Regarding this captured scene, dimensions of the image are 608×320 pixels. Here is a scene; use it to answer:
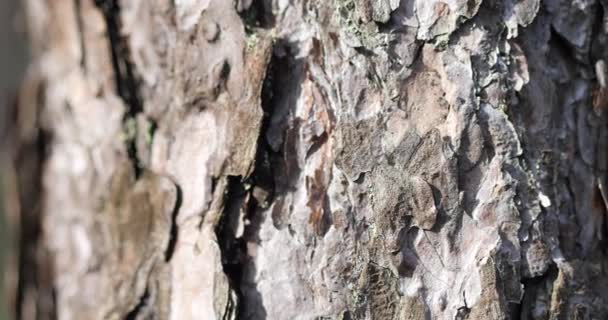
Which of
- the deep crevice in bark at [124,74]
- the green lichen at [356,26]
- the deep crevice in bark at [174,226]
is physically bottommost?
the deep crevice in bark at [174,226]

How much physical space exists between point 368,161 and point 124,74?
417 millimetres

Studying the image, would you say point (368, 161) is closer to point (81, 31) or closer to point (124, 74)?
point (124, 74)

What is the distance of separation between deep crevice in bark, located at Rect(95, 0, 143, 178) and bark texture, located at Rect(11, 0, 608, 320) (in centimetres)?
2

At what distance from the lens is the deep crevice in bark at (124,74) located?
3.41ft

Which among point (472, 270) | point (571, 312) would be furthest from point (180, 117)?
point (571, 312)

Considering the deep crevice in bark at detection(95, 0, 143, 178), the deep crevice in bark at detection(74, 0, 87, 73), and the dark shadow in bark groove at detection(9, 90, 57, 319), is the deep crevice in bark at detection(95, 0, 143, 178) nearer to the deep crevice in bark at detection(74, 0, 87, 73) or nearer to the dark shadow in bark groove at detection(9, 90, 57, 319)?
the deep crevice in bark at detection(74, 0, 87, 73)

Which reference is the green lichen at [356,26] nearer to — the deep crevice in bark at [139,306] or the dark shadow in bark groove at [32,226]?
the deep crevice in bark at [139,306]

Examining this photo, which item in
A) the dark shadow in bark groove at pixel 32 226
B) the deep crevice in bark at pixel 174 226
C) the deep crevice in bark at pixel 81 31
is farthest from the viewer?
the dark shadow in bark groove at pixel 32 226

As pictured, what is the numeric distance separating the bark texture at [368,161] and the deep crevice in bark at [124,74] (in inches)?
0.7

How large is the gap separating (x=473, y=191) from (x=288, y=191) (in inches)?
8.5

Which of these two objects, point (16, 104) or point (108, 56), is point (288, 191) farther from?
point (16, 104)

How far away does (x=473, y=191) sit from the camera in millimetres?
822

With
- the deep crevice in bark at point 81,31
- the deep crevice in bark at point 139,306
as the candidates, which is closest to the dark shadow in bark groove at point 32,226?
the deep crevice in bark at point 81,31

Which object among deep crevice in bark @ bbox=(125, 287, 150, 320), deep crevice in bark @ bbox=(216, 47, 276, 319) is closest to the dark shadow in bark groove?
deep crevice in bark @ bbox=(125, 287, 150, 320)
